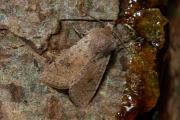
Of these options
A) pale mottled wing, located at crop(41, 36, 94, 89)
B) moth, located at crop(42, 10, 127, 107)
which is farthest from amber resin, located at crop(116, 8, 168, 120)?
pale mottled wing, located at crop(41, 36, 94, 89)

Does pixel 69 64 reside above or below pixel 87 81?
above

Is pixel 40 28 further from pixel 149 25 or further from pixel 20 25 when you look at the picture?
pixel 149 25

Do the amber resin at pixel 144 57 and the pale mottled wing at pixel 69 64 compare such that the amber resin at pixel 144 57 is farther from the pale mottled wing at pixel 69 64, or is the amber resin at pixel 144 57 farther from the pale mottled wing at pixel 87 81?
the pale mottled wing at pixel 69 64

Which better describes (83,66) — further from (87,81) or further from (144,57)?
(144,57)

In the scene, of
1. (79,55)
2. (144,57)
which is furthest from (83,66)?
(144,57)

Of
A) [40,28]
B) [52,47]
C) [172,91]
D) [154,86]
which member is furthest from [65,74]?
[172,91]

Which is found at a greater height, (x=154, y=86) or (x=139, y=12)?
(x=139, y=12)
